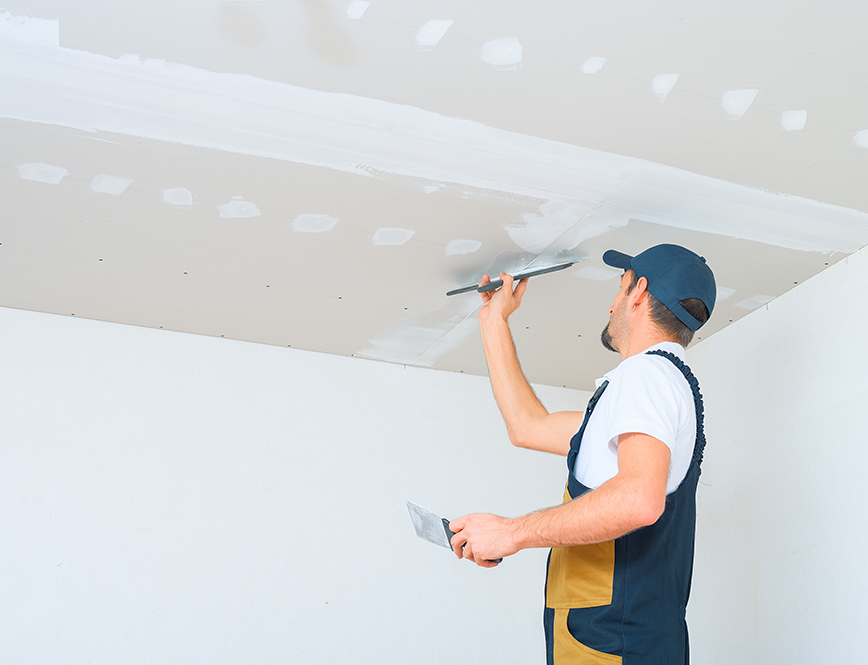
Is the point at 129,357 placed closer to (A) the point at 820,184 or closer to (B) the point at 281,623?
(B) the point at 281,623

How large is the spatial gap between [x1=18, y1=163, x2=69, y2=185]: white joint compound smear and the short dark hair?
5.11 feet

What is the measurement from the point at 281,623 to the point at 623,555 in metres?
1.65

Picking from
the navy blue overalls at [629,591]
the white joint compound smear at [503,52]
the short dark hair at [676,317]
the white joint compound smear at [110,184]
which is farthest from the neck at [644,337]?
the white joint compound smear at [110,184]

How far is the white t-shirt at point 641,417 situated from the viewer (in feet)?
4.66

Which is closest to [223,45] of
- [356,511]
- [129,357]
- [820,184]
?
[820,184]

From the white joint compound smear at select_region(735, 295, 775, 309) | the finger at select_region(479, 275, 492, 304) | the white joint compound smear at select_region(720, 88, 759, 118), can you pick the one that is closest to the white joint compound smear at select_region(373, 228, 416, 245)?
the finger at select_region(479, 275, 492, 304)

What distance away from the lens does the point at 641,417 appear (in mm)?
1416

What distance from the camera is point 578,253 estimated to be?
2.22 metres

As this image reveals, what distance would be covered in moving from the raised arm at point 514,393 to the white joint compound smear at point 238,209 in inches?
27.6

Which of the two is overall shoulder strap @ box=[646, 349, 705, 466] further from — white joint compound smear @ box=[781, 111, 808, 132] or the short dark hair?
Result: white joint compound smear @ box=[781, 111, 808, 132]

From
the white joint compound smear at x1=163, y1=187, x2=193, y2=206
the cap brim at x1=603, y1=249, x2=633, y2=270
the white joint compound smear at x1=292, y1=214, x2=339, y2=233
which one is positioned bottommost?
the cap brim at x1=603, y1=249, x2=633, y2=270

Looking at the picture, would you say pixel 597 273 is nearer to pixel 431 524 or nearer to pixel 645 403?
pixel 645 403

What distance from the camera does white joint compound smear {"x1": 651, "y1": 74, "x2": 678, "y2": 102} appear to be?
1.54 metres

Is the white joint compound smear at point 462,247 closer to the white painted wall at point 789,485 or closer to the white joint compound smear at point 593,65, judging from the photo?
the white joint compound smear at point 593,65
